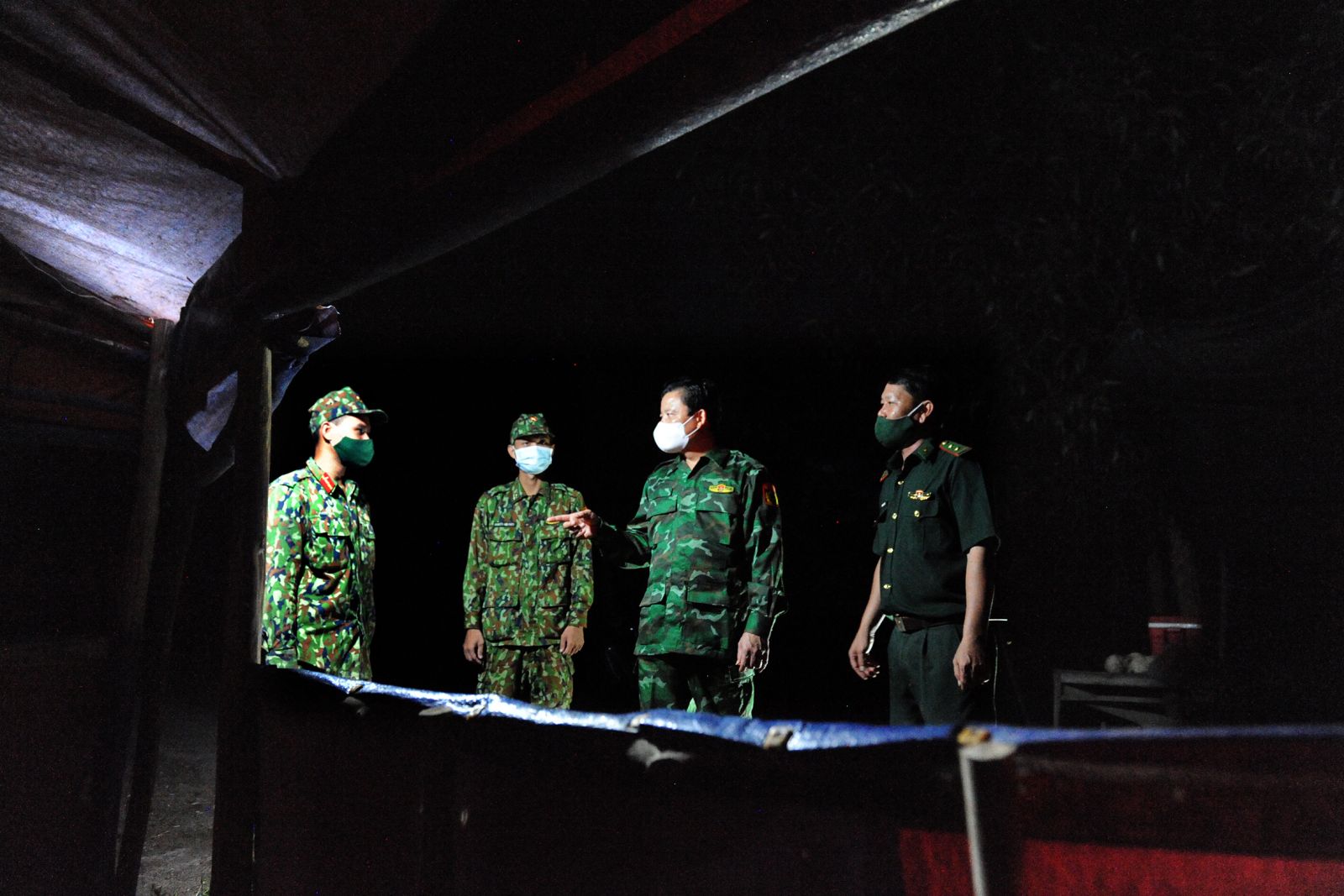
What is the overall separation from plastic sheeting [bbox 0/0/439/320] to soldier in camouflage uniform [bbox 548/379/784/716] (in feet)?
5.94

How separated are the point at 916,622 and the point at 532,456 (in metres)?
2.56

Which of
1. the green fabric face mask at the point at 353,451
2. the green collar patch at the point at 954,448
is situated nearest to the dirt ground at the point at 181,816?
the green fabric face mask at the point at 353,451

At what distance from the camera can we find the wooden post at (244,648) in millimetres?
2684

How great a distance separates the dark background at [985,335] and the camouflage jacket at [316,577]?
1884 millimetres

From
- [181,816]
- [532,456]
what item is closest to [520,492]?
[532,456]

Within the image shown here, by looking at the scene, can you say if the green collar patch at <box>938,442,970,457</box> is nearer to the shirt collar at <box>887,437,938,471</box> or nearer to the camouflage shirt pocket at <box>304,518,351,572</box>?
the shirt collar at <box>887,437,938,471</box>

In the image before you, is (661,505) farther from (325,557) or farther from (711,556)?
(325,557)

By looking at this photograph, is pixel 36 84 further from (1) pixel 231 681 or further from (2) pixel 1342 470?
(2) pixel 1342 470

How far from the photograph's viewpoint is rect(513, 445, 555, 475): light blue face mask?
4992 mm

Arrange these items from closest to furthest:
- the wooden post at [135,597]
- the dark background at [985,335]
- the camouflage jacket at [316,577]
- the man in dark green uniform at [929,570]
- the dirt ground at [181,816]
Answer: the man in dark green uniform at [929,570] < the camouflage jacket at [316,577] < the wooden post at [135,597] < the dirt ground at [181,816] < the dark background at [985,335]

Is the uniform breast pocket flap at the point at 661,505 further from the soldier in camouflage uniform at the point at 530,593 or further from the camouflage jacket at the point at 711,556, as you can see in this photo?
the soldier in camouflage uniform at the point at 530,593

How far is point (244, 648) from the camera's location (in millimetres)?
2920

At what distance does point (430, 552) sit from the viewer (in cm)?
813

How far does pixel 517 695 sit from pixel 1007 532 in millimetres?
4390
